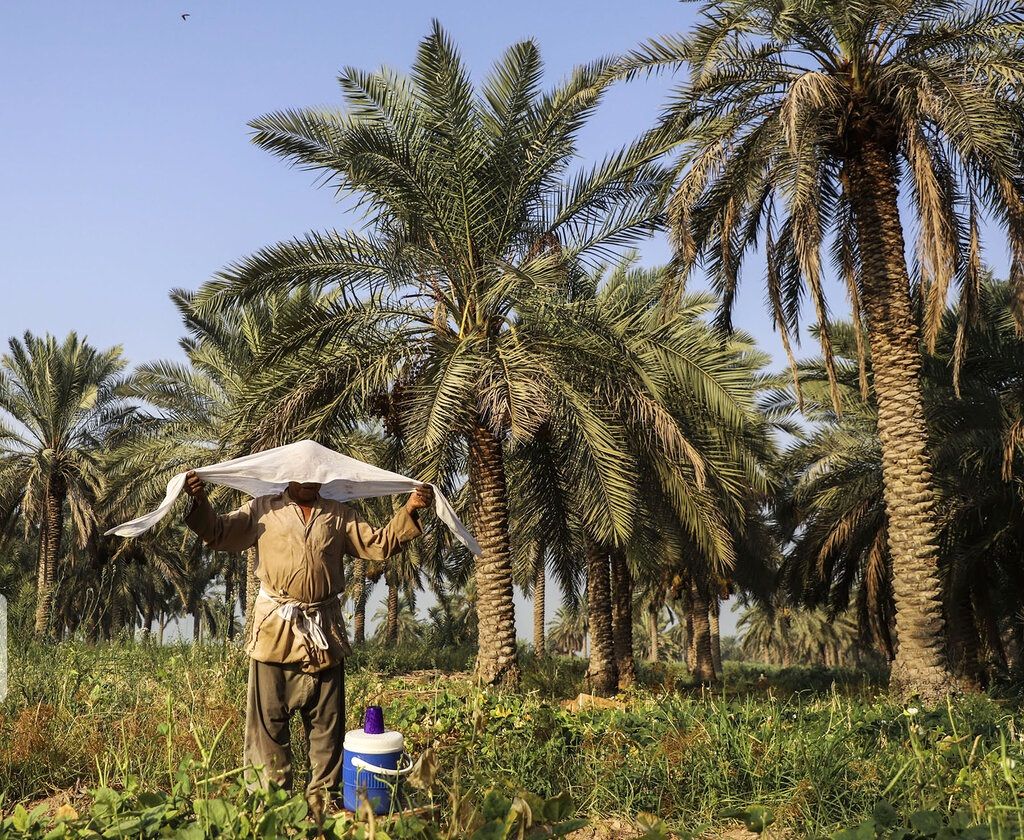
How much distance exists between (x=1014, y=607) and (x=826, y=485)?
6.61 m

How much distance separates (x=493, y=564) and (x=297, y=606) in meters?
7.43

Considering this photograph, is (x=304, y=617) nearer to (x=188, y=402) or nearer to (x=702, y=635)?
(x=188, y=402)

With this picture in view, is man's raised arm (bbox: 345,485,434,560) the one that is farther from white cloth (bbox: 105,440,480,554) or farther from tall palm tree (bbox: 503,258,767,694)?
tall palm tree (bbox: 503,258,767,694)

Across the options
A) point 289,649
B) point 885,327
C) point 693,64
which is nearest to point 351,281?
point 693,64

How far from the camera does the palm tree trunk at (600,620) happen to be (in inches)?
680

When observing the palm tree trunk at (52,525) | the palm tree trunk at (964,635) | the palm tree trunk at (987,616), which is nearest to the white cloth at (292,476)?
the palm tree trunk at (964,635)

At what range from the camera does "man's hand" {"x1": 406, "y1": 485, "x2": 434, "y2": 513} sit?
5656 millimetres

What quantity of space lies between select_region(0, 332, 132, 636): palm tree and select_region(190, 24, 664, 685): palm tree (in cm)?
1371

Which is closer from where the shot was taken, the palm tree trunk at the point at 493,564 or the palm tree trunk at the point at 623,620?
the palm tree trunk at the point at 493,564

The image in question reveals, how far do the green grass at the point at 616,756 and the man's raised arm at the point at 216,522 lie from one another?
3.40ft

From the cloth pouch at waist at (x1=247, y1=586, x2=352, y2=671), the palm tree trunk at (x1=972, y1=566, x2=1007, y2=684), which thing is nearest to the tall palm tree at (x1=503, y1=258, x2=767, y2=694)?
the cloth pouch at waist at (x1=247, y1=586, x2=352, y2=671)

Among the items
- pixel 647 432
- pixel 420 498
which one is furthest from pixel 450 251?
pixel 420 498

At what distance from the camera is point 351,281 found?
1258 cm

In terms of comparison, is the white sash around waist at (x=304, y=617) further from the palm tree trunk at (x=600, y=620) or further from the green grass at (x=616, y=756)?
the palm tree trunk at (x=600, y=620)
